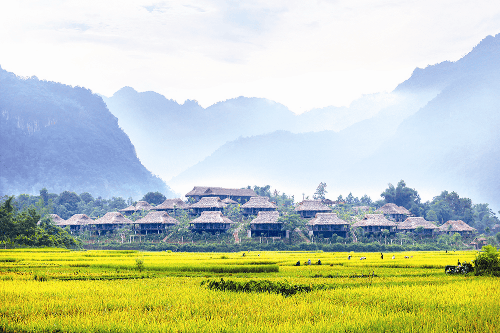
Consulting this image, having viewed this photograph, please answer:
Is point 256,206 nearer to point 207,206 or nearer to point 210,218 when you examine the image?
point 207,206

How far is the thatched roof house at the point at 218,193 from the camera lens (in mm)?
83500

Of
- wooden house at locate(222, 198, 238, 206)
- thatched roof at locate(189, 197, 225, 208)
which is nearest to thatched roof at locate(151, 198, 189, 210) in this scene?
thatched roof at locate(189, 197, 225, 208)

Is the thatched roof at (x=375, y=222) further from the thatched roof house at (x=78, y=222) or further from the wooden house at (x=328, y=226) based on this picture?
the thatched roof house at (x=78, y=222)

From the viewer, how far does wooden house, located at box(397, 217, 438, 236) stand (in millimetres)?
67125

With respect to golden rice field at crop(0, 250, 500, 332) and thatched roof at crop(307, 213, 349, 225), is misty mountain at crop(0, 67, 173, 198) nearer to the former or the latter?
thatched roof at crop(307, 213, 349, 225)

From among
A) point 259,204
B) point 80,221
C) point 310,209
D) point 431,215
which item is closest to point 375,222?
point 310,209

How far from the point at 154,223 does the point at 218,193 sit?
68.1 ft

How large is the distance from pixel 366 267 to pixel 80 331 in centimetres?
2061

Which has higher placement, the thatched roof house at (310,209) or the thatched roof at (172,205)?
the thatched roof at (172,205)

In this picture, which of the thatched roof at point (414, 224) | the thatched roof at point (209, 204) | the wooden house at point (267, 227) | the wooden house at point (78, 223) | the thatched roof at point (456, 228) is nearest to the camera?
the wooden house at point (267, 227)

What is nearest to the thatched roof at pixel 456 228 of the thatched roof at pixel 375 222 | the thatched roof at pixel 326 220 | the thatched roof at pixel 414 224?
the thatched roof at pixel 414 224

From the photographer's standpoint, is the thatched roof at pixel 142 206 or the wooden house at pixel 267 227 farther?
the thatched roof at pixel 142 206

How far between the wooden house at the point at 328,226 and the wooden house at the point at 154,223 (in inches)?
782

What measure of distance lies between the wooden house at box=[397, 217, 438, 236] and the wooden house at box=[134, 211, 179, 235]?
34042 mm
